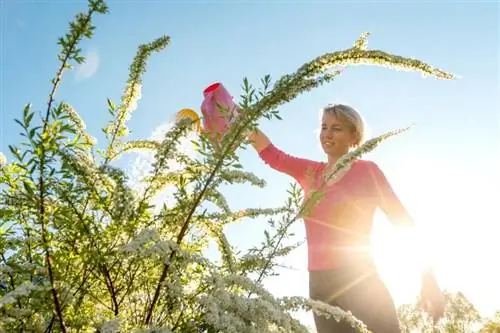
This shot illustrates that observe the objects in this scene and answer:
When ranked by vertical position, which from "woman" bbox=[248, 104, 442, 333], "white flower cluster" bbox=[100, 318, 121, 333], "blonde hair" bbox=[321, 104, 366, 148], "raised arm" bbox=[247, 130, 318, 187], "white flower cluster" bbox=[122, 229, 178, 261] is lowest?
"white flower cluster" bbox=[100, 318, 121, 333]

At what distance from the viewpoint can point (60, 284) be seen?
7.19 ft

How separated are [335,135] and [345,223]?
990 mm

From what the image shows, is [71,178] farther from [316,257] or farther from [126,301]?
[316,257]

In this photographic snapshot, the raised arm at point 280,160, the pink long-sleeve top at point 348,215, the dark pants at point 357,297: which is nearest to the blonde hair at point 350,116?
the pink long-sleeve top at point 348,215

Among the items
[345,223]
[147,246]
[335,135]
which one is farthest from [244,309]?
[335,135]

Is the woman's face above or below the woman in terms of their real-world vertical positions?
above

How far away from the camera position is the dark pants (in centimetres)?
430

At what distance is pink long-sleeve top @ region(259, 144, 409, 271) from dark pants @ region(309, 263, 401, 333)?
113 mm

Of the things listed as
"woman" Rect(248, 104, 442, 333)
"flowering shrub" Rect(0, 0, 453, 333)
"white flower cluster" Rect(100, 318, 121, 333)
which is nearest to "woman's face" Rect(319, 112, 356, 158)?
"woman" Rect(248, 104, 442, 333)

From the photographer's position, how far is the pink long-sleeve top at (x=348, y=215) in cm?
471

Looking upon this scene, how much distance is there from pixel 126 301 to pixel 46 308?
1.57 feet

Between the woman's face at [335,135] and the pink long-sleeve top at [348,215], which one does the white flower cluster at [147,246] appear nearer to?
the pink long-sleeve top at [348,215]

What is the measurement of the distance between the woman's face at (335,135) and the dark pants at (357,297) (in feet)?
4.34

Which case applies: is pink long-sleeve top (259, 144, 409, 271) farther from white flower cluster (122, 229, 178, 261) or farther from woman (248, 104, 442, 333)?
white flower cluster (122, 229, 178, 261)
